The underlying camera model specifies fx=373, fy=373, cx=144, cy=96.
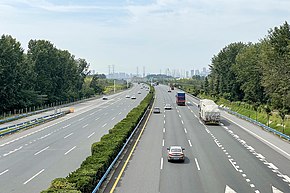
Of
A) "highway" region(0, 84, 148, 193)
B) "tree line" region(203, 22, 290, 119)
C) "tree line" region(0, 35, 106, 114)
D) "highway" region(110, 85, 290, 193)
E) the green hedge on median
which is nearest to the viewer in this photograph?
the green hedge on median

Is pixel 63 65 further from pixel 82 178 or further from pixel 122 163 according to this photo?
pixel 82 178

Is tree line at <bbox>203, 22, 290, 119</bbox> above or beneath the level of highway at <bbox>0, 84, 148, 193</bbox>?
above

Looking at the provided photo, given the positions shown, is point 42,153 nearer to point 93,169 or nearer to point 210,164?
point 93,169

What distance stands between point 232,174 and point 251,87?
71.4 metres

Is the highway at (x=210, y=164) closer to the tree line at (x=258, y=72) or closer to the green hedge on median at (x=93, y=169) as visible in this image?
the green hedge on median at (x=93, y=169)

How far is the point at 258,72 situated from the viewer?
91.8 meters

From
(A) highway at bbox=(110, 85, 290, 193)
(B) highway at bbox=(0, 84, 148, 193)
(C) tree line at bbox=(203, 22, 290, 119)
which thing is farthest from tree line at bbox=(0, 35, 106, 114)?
(C) tree line at bbox=(203, 22, 290, 119)

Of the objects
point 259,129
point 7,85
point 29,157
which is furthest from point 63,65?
point 29,157

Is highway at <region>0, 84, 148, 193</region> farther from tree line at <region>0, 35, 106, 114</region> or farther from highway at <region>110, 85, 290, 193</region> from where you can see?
tree line at <region>0, 35, 106, 114</region>

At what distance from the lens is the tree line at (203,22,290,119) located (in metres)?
58.5

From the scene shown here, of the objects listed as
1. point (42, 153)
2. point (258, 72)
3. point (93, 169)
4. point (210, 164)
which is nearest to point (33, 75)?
point (258, 72)

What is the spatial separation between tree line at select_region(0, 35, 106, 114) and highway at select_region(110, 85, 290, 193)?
122 ft

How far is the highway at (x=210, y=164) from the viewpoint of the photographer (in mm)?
21969

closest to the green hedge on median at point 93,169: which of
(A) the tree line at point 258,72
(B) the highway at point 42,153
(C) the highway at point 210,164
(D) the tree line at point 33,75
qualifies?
(C) the highway at point 210,164
